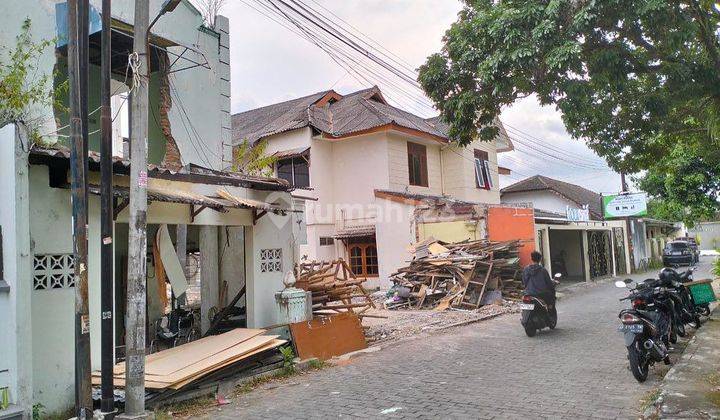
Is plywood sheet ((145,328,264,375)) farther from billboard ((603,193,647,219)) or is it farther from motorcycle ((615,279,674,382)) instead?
billboard ((603,193,647,219))

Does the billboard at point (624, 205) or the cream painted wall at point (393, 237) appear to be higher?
the billboard at point (624, 205)

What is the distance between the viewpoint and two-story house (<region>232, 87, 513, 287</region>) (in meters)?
20.4

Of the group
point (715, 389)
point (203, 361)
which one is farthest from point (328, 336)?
point (715, 389)

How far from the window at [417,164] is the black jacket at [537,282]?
37.9 feet

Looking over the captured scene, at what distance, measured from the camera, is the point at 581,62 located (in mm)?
7211

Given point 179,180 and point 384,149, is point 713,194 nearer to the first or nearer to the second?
point 384,149

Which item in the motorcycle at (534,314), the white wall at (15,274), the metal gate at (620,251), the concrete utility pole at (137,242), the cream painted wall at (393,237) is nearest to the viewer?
the white wall at (15,274)

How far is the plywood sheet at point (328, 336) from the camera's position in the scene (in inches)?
359

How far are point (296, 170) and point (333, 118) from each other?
9.88 ft

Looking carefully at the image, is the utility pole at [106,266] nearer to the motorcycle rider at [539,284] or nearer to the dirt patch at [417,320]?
the dirt patch at [417,320]

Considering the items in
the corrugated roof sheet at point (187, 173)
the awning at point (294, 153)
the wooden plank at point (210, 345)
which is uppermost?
the awning at point (294, 153)

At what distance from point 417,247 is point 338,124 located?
272 inches

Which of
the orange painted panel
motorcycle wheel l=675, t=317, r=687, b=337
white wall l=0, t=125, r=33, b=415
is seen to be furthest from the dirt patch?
white wall l=0, t=125, r=33, b=415

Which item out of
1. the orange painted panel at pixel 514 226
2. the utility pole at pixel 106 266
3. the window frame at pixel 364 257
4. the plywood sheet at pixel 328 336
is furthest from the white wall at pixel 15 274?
the window frame at pixel 364 257
